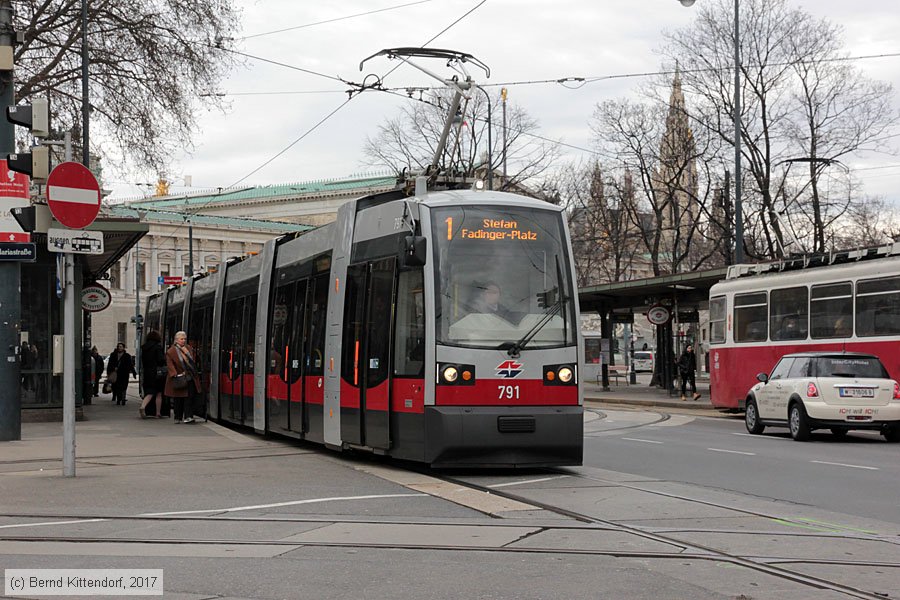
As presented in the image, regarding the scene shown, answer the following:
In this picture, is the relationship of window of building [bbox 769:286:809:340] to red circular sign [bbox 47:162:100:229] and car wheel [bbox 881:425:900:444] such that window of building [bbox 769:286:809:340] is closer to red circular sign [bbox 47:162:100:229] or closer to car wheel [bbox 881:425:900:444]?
car wheel [bbox 881:425:900:444]

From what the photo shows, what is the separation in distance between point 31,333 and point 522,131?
1409 inches

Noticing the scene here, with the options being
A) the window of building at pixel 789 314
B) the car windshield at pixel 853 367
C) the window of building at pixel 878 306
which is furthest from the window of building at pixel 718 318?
the car windshield at pixel 853 367

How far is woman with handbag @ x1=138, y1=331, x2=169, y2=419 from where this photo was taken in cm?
2642

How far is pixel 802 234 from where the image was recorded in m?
49.3

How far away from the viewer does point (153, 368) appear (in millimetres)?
26547

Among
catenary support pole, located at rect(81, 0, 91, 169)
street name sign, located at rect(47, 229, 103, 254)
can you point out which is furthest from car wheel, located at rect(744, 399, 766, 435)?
catenary support pole, located at rect(81, 0, 91, 169)

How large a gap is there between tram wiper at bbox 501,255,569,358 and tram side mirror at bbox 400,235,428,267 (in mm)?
1383

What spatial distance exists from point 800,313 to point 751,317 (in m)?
2.57

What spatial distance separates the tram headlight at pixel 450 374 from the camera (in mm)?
13250

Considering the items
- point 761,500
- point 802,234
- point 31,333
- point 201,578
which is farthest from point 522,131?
point 201,578

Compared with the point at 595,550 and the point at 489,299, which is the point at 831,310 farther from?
the point at 595,550

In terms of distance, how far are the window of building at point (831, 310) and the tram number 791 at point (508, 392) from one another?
12604 mm

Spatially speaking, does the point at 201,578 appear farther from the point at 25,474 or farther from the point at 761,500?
the point at 25,474

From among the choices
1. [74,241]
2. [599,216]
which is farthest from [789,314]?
[599,216]
